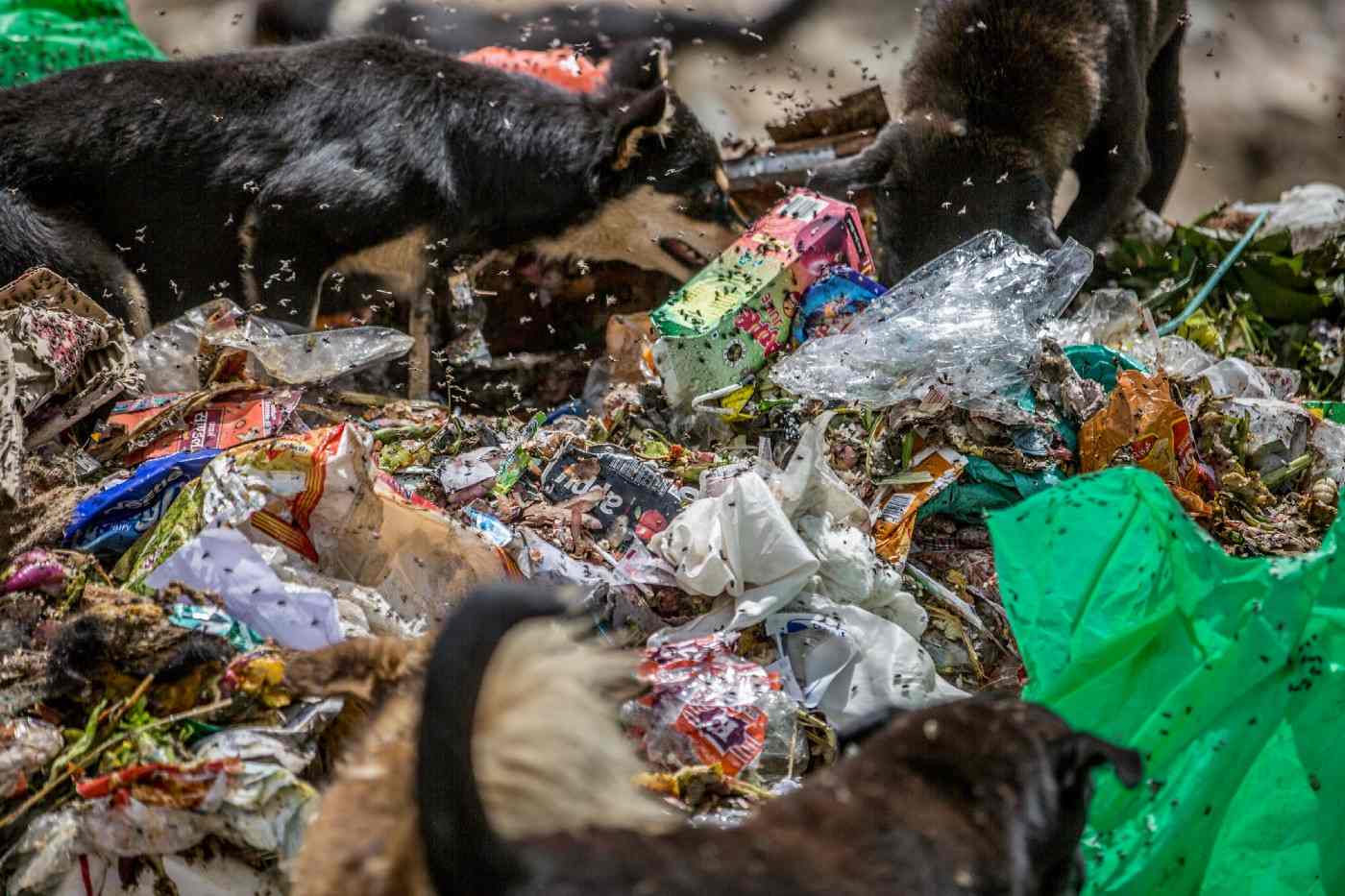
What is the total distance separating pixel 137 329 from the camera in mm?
3307

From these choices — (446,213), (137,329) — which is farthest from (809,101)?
(137,329)

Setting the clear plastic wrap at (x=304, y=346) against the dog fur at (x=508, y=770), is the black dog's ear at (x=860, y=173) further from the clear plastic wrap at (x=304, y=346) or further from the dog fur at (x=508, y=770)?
the dog fur at (x=508, y=770)

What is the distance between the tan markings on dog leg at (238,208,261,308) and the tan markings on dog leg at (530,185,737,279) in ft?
3.05

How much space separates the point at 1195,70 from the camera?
7062 mm

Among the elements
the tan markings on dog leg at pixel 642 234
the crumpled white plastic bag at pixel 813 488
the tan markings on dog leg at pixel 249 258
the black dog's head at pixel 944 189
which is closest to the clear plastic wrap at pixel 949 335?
the crumpled white plastic bag at pixel 813 488

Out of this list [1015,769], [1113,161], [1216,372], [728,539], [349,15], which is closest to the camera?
[1015,769]

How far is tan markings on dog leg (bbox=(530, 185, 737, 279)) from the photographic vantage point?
A: 13.3ft

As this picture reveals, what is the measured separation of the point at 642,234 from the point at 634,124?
1.26 feet

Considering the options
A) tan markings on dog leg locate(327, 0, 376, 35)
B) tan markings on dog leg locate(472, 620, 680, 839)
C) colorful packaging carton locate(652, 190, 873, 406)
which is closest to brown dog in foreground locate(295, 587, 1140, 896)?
tan markings on dog leg locate(472, 620, 680, 839)

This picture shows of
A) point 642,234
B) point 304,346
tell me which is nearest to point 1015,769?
point 304,346

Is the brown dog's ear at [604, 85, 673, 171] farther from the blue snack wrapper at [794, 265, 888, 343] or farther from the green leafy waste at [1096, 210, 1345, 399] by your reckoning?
the green leafy waste at [1096, 210, 1345, 399]

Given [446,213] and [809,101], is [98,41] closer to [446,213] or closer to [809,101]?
[446,213]

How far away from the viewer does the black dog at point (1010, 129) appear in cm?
367

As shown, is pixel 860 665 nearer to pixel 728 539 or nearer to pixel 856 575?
pixel 856 575
